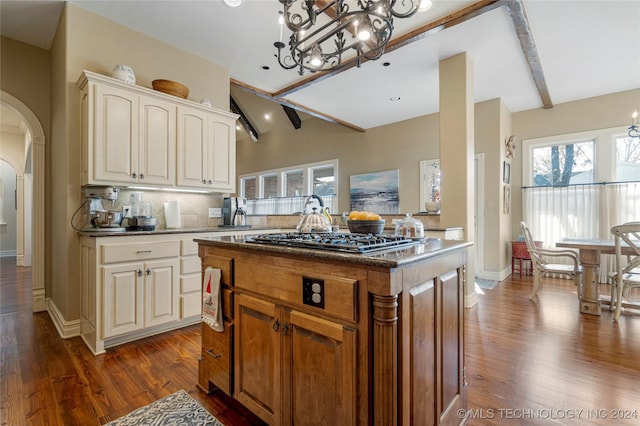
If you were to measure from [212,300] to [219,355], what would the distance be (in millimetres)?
316

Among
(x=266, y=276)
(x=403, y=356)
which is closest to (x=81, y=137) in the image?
(x=266, y=276)

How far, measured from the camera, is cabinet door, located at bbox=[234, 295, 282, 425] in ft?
4.33

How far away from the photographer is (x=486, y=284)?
4.49 m

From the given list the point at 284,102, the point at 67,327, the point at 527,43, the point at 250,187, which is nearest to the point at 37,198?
the point at 67,327

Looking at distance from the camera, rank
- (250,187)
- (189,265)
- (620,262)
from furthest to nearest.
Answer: (250,187)
(620,262)
(189,265)

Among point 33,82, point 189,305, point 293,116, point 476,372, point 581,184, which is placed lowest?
point 476,372

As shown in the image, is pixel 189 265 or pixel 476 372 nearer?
pixel 476 372

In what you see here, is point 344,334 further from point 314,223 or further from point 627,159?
point 627,159

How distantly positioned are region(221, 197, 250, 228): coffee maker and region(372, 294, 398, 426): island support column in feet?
9.71

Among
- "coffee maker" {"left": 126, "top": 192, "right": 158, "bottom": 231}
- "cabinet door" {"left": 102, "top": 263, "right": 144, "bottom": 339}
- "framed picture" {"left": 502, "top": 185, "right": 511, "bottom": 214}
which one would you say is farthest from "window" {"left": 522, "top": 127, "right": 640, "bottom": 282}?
"cabinet door" {"left": 102, "top": 263, "right": 144, "bottom": 339}

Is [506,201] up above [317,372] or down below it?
above

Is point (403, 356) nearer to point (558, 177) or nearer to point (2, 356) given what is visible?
point (2, 356)

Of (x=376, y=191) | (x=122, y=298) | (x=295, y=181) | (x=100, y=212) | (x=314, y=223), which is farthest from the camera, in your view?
(x=295, y=181)

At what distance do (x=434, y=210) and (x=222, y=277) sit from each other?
3039mm
